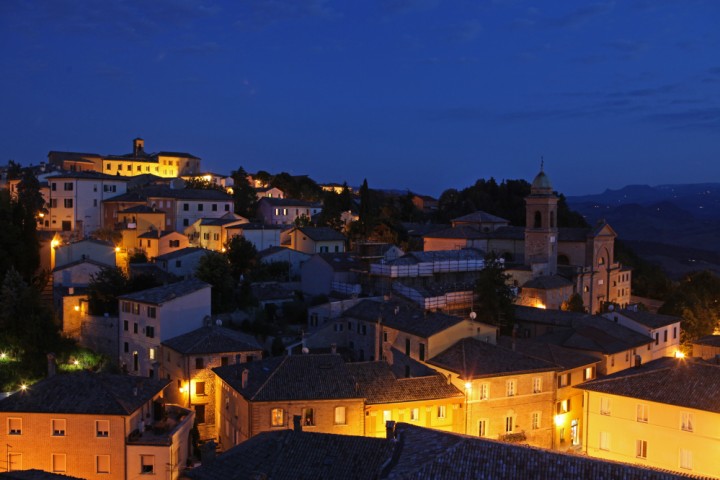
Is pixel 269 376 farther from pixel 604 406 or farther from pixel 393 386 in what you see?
pixel 604 406

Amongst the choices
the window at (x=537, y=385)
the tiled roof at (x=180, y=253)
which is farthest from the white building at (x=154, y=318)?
the window at (x=537, y=385)

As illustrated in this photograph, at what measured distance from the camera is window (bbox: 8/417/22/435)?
24.5 metres

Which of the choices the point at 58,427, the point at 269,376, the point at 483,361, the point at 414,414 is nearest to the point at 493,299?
the point at 483,361

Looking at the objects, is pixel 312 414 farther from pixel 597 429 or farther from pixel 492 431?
pixel 597 429

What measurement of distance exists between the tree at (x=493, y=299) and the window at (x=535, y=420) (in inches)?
371

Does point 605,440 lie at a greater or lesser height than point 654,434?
lesser

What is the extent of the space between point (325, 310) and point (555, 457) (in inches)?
887

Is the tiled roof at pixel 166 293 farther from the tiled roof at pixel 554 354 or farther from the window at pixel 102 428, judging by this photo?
the tiled roof at pixel 554 354

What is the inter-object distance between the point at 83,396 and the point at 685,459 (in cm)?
2193

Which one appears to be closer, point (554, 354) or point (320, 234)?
point (554, 354)

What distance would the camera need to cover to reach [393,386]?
2866 centimetres

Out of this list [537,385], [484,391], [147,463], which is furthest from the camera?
[537,385]

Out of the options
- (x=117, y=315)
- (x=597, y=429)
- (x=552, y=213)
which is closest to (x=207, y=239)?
(x=117, y=315)

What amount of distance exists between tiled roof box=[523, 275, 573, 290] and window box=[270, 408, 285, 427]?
83.1ft
